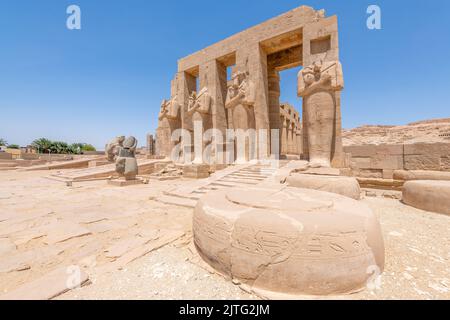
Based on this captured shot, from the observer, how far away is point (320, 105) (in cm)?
614

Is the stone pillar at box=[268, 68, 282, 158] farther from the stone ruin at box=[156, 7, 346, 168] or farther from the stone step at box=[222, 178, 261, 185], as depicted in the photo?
the stone step at box=[222, 178, 261, 185]

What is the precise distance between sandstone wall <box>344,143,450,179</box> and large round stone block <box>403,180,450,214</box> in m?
2.35

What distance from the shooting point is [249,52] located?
9.09 metres

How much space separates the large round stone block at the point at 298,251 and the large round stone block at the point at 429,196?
2776 mm

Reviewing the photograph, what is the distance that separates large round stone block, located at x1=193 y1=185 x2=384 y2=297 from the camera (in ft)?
4.59

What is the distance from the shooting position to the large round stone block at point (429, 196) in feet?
10.6

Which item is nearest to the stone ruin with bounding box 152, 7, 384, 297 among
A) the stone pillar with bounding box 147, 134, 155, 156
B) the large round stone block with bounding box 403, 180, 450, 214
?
the large round stone block with bounding box 403, 180, 450, 214

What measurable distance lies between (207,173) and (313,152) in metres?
4.56

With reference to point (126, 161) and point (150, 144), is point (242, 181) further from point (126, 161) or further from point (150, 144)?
point (150, 144)

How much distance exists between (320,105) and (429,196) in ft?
12.1

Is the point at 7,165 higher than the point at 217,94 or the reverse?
the reverse

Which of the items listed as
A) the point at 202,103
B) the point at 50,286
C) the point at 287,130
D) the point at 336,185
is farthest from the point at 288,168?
the point at 287,130

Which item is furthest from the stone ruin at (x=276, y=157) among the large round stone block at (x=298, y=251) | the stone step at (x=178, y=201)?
the stone step at (x=178, y=201)
